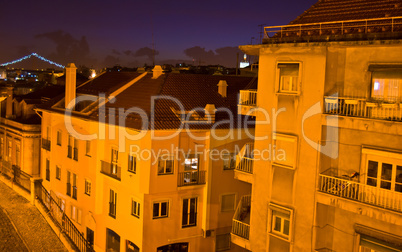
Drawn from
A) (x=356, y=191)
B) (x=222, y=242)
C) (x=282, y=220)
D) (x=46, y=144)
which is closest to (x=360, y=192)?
(x=356, y=191)

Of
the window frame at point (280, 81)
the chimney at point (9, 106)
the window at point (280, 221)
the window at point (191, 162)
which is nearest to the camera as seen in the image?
the window frame at point (280, 81)

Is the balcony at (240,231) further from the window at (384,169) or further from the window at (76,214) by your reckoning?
the window at (76,214)

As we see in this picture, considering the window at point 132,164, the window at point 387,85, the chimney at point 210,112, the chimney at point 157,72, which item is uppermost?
the chimney at point 157,72

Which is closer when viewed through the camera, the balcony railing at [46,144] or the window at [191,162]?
the window at [191,162]

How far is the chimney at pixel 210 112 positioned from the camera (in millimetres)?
23889

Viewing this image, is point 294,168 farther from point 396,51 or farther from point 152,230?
point 152,230

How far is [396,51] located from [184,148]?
44.2 ft

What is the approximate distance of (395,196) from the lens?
12336mm

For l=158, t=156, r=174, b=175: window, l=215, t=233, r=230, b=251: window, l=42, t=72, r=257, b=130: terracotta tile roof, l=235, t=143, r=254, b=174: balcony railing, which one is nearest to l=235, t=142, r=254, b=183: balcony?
l=235, t=143, r=254, b=174: balcony railing

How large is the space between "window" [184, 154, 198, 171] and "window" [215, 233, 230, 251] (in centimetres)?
491

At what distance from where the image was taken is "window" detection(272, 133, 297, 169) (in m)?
15.2

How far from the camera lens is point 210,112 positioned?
78.8ft

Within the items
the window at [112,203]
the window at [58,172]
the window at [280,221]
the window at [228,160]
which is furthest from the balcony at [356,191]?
the window at [58,172]

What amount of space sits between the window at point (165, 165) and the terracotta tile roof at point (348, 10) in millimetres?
10660
